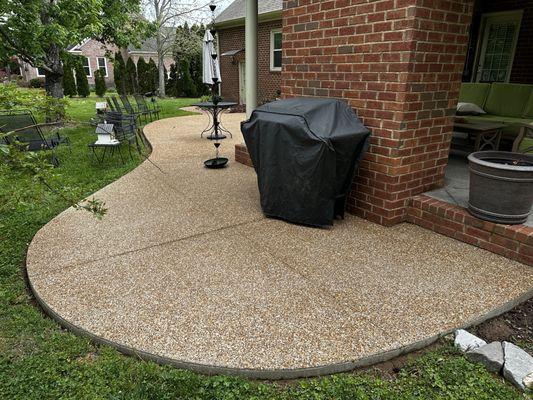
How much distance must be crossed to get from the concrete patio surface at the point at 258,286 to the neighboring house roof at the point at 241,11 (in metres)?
10.9

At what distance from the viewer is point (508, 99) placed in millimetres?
6344

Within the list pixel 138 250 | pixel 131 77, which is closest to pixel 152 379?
pixel 138 250

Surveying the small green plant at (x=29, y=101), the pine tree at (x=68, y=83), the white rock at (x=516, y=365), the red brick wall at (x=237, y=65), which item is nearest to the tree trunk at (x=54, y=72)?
the red brick wall at (x=237, y=65)

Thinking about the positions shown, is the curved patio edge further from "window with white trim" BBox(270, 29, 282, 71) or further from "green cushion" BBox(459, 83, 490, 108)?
"window with white trim" BBox(270, 29, 282, 71)

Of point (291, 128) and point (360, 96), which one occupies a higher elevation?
point (360, 96)

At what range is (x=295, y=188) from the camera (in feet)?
11.2

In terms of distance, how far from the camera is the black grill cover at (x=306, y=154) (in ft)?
10.4

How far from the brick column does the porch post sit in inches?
69.6

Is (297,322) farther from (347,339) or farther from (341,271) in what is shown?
(341,271)

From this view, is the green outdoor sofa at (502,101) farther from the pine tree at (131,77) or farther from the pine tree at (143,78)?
the pine tree at (143,78)

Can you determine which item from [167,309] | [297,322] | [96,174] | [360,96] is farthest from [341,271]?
[96,174]

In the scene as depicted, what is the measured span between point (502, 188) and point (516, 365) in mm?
1368

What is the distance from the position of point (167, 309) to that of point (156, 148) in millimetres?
5488

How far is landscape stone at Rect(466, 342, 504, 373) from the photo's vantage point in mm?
1923
